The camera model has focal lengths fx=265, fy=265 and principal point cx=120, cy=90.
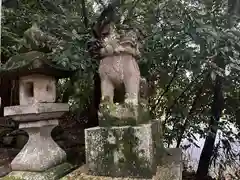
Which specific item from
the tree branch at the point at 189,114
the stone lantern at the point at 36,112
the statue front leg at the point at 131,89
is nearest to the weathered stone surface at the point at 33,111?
the stone lantern at the point at 36,112

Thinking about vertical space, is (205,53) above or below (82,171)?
above

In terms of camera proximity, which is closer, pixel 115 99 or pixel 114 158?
pixel 114 158

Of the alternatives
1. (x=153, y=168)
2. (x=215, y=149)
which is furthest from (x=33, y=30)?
(x=215, y=149)

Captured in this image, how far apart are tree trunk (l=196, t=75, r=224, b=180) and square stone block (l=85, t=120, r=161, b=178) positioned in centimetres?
164

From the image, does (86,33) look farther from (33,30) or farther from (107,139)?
(107,139)

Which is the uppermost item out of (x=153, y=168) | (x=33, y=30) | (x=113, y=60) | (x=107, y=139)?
(x=33, y=30)

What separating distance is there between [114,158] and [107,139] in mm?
132

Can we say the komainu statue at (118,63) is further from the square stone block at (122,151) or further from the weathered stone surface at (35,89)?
the weathered stone surface at (35,89)

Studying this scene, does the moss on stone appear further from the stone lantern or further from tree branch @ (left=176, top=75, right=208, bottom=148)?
tree branch @ (left=176, top=75, right=208, bottom=148)

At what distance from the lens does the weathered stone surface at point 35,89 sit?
7.02ft

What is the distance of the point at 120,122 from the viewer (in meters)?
1.79

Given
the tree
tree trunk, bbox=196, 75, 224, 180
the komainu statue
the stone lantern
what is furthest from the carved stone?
tree trunk, bbox=196, 75, 224, 180

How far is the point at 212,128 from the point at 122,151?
6.07 ft

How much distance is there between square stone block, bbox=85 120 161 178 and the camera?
5.53 feet
